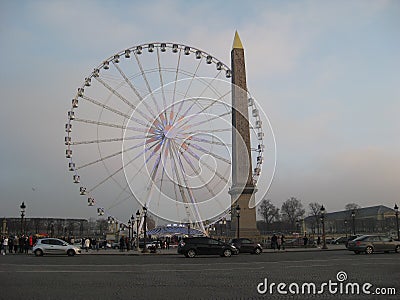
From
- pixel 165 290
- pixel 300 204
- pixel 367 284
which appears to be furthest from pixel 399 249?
pixel 300 204

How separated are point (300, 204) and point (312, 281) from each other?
125755 mm

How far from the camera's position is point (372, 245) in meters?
28.1

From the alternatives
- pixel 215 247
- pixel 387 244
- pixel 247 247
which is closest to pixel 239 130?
pixel 247 247

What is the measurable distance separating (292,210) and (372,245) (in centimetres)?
10636

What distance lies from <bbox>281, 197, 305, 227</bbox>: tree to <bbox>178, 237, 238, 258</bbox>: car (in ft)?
349

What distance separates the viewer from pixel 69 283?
12672 millimetres

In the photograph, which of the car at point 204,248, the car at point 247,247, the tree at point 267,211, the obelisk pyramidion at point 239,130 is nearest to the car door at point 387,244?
the car at point 247,247

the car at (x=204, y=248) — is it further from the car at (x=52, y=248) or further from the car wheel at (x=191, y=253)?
the car at (x=52, y=248)

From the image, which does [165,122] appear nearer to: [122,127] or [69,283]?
[122,127]

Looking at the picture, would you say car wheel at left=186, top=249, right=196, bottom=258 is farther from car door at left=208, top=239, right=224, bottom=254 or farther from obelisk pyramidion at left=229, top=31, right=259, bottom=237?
obelisk pyramidion at left=229, top=31, right=259, bottom=237

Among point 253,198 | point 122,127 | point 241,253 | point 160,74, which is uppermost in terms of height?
point 160,74

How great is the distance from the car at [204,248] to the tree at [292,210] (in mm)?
106373

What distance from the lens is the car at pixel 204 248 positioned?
2767 centimetres

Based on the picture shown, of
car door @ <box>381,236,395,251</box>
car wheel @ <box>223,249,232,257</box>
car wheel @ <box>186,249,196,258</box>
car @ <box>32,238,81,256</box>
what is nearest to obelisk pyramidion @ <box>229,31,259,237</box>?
car wheel @ <box>223,249,232,257</box>
